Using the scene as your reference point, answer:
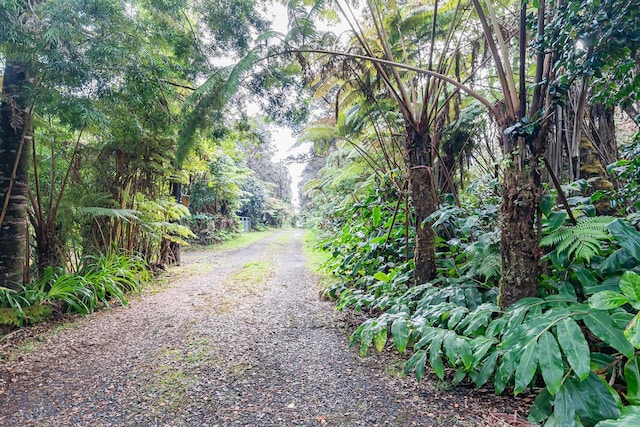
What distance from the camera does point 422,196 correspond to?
2.90 meters

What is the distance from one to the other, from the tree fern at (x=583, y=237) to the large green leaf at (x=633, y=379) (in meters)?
0.43

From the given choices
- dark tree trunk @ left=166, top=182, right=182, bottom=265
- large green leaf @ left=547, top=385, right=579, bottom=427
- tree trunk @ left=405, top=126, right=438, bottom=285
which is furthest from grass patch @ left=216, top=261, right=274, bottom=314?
large green leaf @ left=547, top=385, right=579, bottom=427

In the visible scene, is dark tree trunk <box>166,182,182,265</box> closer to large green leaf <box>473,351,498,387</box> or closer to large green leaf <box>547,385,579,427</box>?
large green leaf <box>473,351,498,387</box>

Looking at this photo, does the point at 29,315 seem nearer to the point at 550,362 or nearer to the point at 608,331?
the point at 550,362

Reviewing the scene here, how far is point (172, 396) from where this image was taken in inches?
74.8

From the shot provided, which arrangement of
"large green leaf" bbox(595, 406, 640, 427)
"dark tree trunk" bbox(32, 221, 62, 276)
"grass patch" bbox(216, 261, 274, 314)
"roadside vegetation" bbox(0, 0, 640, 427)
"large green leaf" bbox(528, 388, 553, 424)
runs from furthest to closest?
"grass patch" bbox(216, 261, 274, 314)
"dark tree trunk" bbox(32, 221, 62, 276)
"roadside vegetation" bbox(0, 0, 640, 427)
"large green leaf" bbox(528, 388, 553, 424)
"large green leaf" bbox(595, 406, 640, 427)

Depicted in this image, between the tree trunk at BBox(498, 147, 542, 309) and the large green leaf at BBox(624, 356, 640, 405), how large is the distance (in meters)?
0.56

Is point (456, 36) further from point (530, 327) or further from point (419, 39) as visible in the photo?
point (530, 327)

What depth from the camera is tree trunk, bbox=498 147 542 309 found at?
5.88ft

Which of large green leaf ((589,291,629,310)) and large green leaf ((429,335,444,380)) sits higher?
large green leaf ((589,291,629,310))

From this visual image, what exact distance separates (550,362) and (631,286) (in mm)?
418

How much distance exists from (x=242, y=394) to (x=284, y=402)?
28 centimetres

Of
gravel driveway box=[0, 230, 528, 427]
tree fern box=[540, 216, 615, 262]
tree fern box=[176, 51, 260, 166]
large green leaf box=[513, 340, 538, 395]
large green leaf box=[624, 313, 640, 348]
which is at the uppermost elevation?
tree fern box=[176, 51, 260, 166]

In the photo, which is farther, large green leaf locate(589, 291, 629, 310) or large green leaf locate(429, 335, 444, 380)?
large green leaf locate(429, 335, 444, 380)
